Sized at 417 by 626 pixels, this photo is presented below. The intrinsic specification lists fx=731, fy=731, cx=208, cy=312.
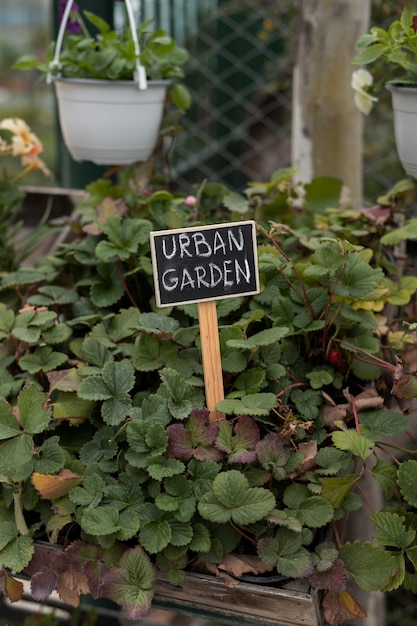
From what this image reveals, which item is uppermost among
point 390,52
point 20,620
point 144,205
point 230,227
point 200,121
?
point 390,52

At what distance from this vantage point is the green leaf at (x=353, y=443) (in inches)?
35.4

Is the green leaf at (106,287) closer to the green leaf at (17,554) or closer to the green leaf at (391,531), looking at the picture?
the green leaf at (17,554)

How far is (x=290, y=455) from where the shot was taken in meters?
0.93

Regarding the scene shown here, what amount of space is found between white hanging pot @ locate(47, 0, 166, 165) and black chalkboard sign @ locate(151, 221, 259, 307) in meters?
0.57

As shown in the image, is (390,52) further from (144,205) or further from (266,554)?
(266,554)

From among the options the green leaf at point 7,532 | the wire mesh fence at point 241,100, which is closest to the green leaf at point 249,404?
the green leaf at point 7,532

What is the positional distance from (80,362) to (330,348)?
38cm

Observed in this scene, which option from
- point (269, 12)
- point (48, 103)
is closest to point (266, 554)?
point (269, 12)

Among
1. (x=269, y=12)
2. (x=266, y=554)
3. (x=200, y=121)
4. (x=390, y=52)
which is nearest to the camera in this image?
(x=266, y=554)

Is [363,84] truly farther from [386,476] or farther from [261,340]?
[386,476]

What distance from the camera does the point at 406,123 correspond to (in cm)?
122

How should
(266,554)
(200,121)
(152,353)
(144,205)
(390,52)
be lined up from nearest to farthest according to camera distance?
1. (266,554)
2. (152,353)
3. (390,52)
4. (144,205)
5. (200,121)

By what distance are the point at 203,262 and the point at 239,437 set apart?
0.75ft

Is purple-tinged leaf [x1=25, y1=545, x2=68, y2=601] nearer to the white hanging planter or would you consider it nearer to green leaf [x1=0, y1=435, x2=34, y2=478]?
green leaf [x1=0, y1=435, x2=34, y2=478]
